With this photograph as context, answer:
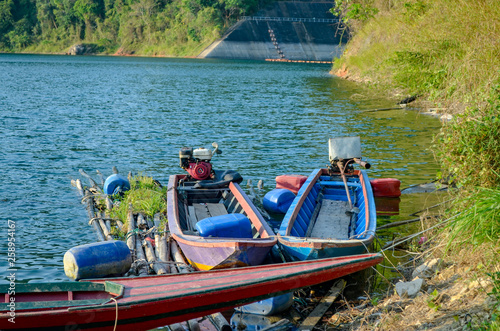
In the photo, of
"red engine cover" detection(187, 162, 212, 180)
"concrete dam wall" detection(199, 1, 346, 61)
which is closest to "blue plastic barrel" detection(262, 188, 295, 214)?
"red engine cover" detection(187, 162, 212, 180)

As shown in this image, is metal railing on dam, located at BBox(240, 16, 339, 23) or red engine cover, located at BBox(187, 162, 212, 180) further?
metal railing on dam, located at BBox(240, 16, 339, 23)

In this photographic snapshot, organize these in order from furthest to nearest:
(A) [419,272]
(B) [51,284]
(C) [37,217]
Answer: (C) [37,217], (A) [419,272], (B) [51,284]

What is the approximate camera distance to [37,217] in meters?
11.9

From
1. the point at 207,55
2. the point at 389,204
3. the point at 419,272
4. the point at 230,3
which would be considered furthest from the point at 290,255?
the point at 230,3

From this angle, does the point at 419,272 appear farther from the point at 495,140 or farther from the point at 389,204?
the point at 389,204

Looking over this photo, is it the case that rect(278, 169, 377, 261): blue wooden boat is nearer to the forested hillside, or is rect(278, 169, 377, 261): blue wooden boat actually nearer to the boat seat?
the boat seat

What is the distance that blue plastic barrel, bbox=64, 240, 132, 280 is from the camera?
25.8ft

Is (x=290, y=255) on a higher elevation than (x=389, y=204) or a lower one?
higher

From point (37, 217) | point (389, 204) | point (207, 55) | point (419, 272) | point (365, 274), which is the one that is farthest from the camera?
point (207, 55)

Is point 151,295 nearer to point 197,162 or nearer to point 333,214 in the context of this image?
point 333,214

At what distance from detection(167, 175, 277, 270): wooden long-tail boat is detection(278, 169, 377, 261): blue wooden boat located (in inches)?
17.0

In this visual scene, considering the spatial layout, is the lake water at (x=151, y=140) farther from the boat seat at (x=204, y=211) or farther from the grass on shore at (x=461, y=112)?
the grass on shore at (x=461, y=112)

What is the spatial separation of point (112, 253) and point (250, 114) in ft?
71.3

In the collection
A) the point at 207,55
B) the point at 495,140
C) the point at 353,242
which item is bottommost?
the point at 207,55
